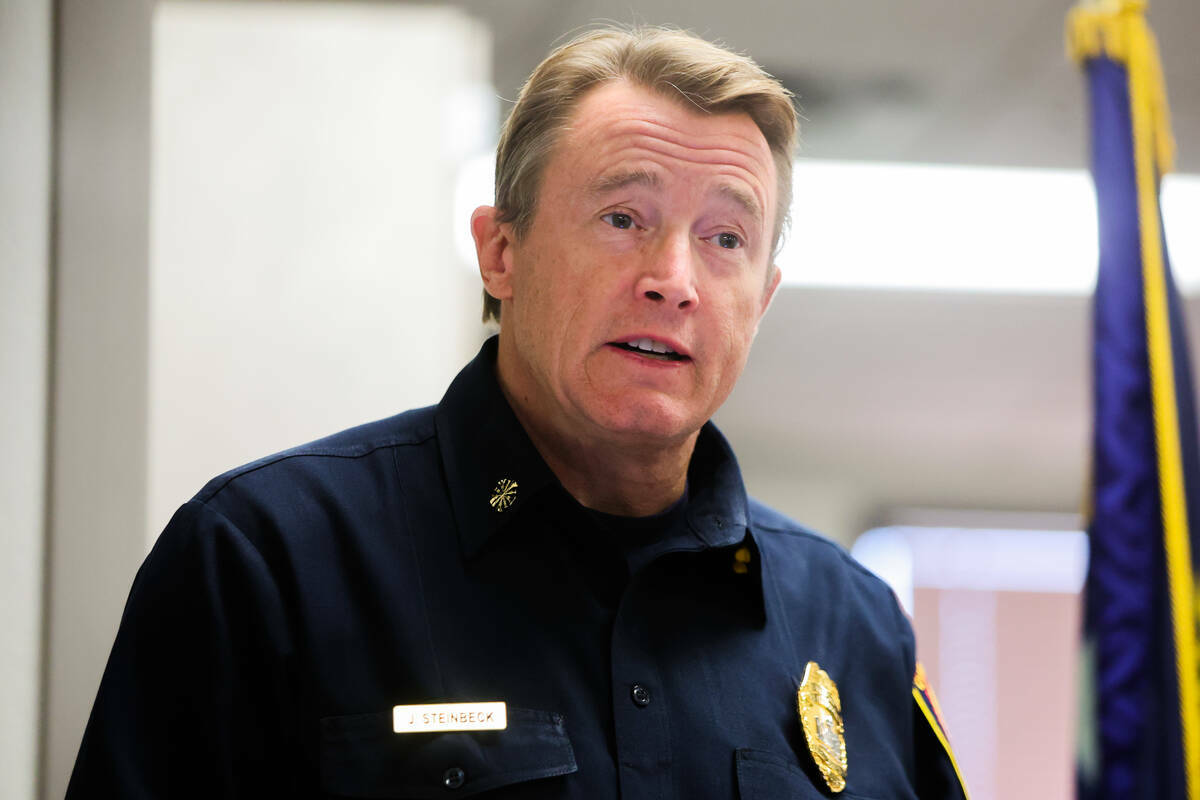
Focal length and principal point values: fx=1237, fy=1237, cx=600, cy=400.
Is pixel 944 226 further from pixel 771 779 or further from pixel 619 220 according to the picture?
pixel 771 779

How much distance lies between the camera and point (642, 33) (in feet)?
5.07

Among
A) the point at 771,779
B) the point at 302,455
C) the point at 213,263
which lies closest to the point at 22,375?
the point at 213,263

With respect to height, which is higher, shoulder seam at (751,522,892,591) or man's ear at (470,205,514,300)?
man's ear at (470,205,514,300)

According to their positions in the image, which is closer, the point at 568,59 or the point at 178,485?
the point at 568,59

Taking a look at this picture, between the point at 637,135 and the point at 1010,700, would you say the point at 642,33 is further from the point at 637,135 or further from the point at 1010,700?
the point at 1010,700

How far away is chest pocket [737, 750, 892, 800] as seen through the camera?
127 cm

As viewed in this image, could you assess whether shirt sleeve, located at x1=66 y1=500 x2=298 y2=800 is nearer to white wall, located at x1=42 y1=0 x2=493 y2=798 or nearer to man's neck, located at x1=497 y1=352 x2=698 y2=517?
man's neck, located at x1=497 y1=352 x2=698 y2=517

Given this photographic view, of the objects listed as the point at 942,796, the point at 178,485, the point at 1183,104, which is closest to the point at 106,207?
the point at 178,485

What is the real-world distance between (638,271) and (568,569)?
1.10 ft

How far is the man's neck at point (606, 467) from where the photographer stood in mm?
1401

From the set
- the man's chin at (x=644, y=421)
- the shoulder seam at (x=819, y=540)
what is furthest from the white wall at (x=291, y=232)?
the man's chin at (x=644, y=421)

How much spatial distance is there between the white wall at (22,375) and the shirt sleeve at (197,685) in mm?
887

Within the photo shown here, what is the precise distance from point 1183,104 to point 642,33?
2.08 m

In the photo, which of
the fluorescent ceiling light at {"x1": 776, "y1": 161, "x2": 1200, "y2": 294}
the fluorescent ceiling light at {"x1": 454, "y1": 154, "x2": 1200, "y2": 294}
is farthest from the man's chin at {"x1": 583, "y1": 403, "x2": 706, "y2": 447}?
the fluorescent ceiling light at {"x1": 776, "y1": 161, "x2": 1200, "y2": 294}
